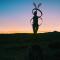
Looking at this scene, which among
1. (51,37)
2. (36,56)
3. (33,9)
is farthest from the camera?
(33,9)

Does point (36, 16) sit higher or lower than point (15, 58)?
higher

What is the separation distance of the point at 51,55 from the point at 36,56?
5.60 feet

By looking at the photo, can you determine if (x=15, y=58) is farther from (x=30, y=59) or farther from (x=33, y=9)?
(x=33, y=9)

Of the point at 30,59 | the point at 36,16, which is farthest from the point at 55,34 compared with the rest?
the point at 30,59

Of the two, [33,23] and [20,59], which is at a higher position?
[33,23]

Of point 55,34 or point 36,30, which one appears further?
point 36,30

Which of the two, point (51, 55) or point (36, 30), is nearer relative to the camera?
point (51, 55)

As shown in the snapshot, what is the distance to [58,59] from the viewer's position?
1883 cm

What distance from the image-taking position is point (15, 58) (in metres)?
21.1

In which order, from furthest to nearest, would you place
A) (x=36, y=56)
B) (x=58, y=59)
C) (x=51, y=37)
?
(x=51, y=37)
(x=36, y=56)
(x=58, y=59)

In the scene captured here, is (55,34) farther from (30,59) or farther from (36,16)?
(30,59)

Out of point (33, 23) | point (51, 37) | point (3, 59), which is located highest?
point (33, 23)

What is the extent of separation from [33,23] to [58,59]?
64.7 ft

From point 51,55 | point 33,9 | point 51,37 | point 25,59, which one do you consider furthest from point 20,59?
point 33,9
